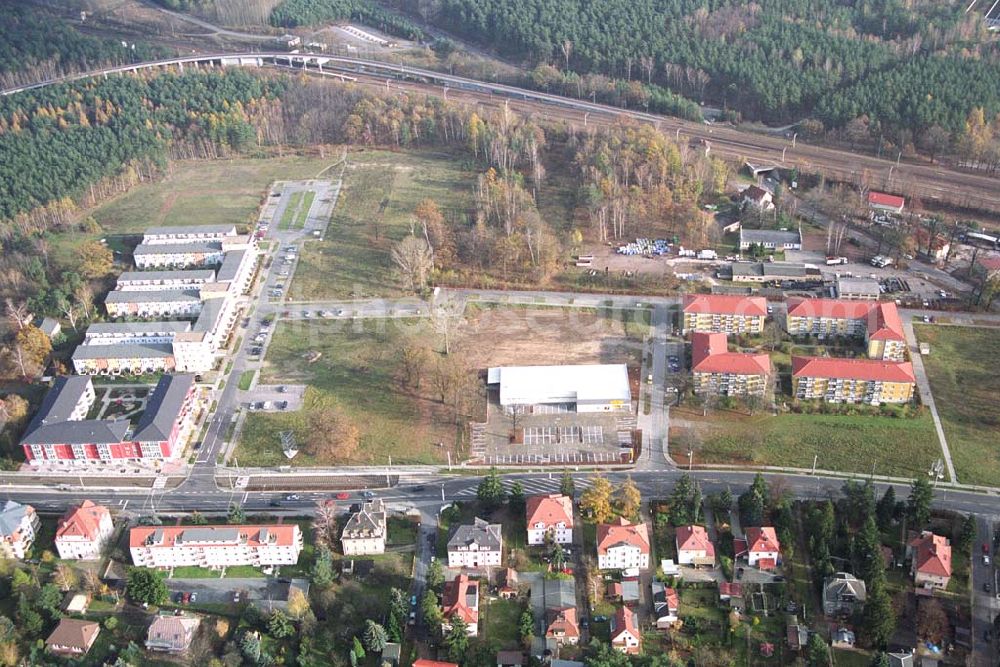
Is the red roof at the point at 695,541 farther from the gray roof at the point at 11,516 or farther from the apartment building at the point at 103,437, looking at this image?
the gray roof at the point at 11,516

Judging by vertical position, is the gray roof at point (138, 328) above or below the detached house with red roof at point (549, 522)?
below

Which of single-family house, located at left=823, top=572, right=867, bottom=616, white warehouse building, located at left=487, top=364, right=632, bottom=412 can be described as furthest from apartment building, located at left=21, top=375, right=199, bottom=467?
single-family house, located at left=823, top=572, right=867, bottom=616

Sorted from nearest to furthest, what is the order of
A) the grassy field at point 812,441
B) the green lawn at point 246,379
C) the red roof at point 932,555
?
the red roof at point 932,555 → the grassy field at point 812,441 → the green lawn at point 246,379

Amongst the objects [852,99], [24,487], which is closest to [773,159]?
[852,99]

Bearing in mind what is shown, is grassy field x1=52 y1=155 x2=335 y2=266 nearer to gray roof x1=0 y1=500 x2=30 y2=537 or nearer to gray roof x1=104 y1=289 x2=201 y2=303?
gray roof x1=104 y1=289 x2=201 y2=303

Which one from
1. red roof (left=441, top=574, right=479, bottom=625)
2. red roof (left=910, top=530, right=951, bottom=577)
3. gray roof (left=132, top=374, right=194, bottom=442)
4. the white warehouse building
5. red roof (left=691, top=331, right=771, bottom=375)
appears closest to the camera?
red roof (left=441, top=574, right=479, bottom=625)

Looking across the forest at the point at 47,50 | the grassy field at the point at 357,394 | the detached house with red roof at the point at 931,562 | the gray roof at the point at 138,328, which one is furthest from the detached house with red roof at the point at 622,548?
the forest at the point at 47,50

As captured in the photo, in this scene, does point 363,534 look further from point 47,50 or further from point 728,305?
point 47,50
